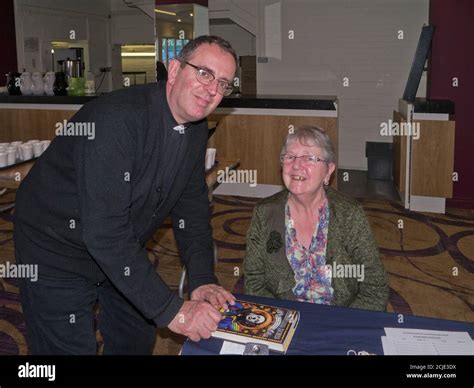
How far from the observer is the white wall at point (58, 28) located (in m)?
8.59

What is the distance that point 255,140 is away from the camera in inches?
240

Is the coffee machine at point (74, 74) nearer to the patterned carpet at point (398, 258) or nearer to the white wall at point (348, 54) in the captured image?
the patterned carpet at point (398, 258)

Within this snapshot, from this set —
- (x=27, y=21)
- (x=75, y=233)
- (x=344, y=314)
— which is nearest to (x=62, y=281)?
(x=75, y=233)

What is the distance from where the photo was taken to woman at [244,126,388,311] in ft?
6.79

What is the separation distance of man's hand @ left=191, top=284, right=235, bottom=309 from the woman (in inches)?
15.6

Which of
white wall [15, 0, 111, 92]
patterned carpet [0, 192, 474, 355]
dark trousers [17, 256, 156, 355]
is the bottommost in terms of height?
patterned carpet [0, 192, 474, 355]

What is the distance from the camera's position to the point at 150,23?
10469mm

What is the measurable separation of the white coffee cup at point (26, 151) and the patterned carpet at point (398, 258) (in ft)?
3.28

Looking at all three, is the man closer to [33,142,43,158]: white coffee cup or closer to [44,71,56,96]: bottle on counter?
[33,142,43,158]: white coffee cup

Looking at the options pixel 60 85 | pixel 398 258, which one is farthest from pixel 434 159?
pixel 60 85

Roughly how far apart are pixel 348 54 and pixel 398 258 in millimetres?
4756

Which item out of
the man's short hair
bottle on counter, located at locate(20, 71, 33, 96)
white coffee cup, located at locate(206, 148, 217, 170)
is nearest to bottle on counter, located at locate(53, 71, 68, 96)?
bottle on counter, located at locate(20, 71, 33, 96)

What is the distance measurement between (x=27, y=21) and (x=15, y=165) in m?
6.26

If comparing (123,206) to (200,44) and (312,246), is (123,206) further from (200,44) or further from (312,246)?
(312,246)
